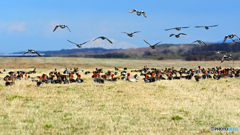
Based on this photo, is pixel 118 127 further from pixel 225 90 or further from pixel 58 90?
pixel 225 90

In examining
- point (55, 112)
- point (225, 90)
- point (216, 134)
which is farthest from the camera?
point (225, 90)

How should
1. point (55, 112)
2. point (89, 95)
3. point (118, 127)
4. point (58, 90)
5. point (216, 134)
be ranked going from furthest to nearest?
point (58, 90)
point (89, 95)
point (55, 112)
point (118, 127)
point (216, 134)

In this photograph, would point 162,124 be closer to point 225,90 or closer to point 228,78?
point 225,90

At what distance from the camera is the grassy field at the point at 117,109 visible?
50.6 feet

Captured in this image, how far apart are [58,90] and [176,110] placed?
1084cm

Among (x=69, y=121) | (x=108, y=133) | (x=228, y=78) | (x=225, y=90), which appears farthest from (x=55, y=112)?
(x=228, y=78)

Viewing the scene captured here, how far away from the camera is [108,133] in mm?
14305

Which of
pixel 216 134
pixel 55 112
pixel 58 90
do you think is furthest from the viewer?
pixel 58 90

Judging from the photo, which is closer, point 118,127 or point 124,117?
point 118,127

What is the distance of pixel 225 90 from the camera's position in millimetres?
28359

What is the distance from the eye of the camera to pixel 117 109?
19.7 m

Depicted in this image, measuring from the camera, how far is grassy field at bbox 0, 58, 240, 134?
15408 millimetres

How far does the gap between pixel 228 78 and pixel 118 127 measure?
25.9 m

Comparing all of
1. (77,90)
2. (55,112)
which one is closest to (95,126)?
(55,112)
